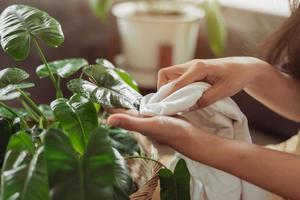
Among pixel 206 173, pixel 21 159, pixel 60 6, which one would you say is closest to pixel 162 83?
pixel 206 173

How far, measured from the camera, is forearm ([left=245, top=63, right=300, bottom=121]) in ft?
3.63

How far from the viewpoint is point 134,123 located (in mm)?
711

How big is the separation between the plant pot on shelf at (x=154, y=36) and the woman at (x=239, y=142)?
718 mm

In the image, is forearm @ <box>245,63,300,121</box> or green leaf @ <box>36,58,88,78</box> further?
forearm @ <box>245,63,300,121</box>

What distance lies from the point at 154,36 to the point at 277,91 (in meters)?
0.82

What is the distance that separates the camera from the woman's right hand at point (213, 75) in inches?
35.7

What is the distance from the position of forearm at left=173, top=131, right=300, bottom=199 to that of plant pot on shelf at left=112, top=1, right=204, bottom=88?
3.58 ft

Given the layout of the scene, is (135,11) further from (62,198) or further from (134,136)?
(62,198)

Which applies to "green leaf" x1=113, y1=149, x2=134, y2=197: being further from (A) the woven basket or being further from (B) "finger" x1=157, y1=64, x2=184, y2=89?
(B) "finger" x1=157, y1=64, x2=184, y2=89

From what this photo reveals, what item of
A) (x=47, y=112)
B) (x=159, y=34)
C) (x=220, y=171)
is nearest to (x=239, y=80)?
(x=220, y=171)

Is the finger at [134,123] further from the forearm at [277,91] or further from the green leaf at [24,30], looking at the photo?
the forearm at [277,91]

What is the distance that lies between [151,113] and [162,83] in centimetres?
17

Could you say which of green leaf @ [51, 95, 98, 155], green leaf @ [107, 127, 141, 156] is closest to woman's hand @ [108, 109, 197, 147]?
green leaf @ [51, 95, 98, 155]

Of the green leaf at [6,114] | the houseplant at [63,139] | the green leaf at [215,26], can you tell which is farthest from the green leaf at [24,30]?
the green leaf at [215,26]
